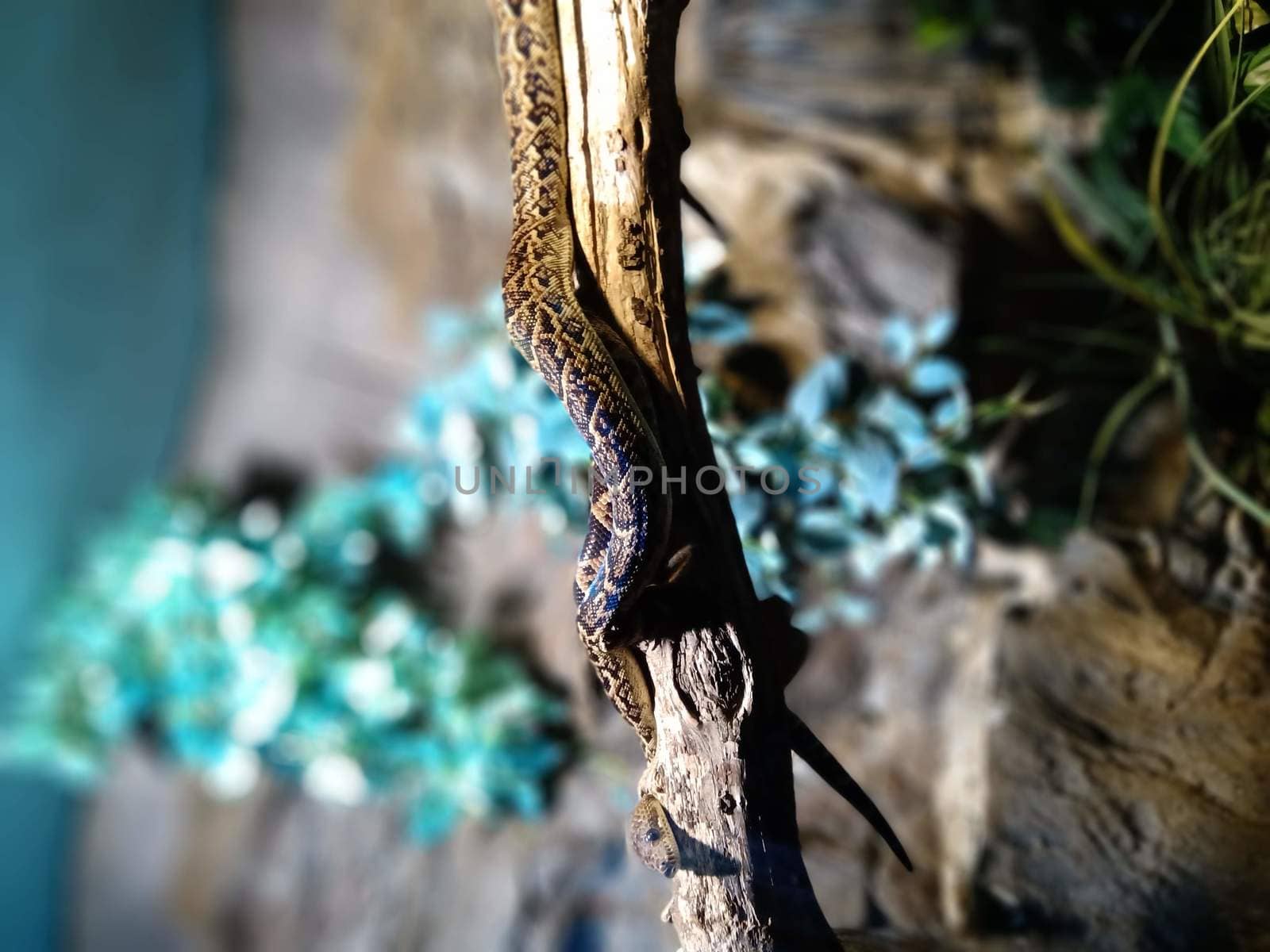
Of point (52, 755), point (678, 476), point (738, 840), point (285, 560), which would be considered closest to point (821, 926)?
point (738, 840)

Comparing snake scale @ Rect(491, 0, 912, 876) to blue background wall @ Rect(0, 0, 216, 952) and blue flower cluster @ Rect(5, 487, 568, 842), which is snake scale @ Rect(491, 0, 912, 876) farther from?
blue background wall @ Rect(0, 0, 216, 952)

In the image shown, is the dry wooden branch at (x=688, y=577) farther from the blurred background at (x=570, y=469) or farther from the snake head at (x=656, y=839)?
the blurred background at (x=570, y=469)

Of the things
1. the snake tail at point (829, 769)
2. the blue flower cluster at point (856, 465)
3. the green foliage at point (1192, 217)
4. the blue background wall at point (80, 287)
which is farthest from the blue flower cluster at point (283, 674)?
the green foliage at point (1192, 217)

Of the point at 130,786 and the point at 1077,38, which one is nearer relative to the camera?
the point at 1077,38

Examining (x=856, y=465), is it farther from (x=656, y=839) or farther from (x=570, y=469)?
(x=656, y=839)

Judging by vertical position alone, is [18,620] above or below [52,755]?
above

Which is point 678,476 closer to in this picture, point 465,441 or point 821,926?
point 821,926

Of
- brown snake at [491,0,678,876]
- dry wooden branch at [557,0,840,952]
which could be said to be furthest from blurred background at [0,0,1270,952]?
brown snake at [491,0,678,876]
